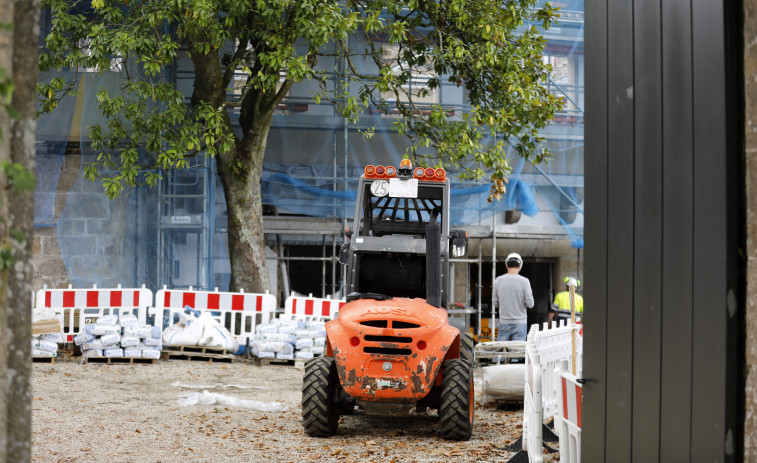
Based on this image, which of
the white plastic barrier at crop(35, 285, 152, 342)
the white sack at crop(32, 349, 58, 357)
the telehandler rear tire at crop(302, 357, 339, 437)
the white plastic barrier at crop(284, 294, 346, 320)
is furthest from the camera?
the white plastic barrier at crop(284, 294, 346, 320)

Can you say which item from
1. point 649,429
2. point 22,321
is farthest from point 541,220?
point 22,321

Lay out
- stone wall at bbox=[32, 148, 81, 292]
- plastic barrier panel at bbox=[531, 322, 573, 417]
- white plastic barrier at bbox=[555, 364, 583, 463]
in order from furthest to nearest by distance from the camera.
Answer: stone wall at bbox=[32, 148, 81, 292], plastic barrier panel at bbox=[531, 322, 573, 417], white plastic barrier at bbox=[555, 364, 583, 463]

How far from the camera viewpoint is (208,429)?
8539mm

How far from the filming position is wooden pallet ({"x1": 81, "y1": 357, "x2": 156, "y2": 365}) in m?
13.5

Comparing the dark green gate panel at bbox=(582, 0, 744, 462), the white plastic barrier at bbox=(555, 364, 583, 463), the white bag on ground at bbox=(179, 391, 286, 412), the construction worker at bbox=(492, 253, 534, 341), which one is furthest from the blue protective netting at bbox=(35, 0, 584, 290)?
the dark green gate panel at bbox=(582, 0, 744, 462)

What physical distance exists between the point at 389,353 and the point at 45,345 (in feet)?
24.4

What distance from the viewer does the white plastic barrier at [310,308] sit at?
1503 cm

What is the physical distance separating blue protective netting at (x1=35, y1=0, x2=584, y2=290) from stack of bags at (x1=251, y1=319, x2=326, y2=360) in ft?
9.14

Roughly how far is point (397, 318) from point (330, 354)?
128cm

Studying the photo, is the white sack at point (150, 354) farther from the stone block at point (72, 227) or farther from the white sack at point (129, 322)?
the stone block at point (72, 227)

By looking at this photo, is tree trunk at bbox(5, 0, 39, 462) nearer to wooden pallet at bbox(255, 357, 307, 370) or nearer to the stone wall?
wooden pallet at bbox(255, 357, 307, 370)

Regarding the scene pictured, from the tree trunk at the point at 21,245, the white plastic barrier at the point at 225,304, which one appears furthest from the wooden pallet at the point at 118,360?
the tree trunk at the point at 21,245

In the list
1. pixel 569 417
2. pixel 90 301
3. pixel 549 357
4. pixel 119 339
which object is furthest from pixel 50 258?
pixel 569 417

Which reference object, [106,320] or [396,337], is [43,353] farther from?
[396,337]
